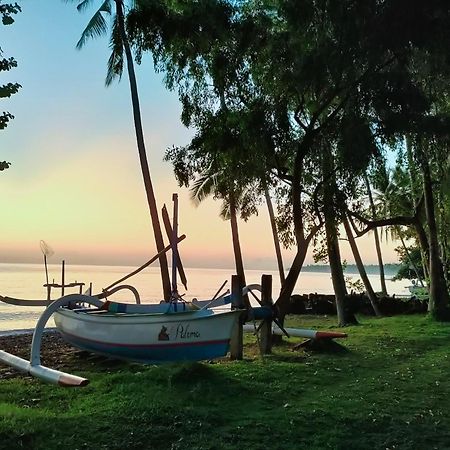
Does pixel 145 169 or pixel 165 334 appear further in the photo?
pixel 145 169

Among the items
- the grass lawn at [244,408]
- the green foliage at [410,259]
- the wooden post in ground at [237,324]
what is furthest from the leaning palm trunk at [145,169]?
Result: the green foliage at [410,259]

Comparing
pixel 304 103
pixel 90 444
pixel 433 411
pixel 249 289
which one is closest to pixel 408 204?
pixel 304 103

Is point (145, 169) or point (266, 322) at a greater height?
point (145, 169)

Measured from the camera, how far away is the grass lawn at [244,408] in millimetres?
5184

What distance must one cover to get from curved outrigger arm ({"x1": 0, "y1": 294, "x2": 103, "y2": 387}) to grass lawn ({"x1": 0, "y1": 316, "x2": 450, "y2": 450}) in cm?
16

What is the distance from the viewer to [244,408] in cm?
637

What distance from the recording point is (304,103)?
13.1 m

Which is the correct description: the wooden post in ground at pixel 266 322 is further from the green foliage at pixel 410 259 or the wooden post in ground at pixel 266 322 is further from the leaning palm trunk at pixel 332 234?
the green foliage at pixel 410 259

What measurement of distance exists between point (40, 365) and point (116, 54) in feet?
36.1

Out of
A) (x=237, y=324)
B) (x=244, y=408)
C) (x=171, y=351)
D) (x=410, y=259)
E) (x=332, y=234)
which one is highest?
(x=410, y=259)

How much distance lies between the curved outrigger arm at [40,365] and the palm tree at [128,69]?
5.21 m

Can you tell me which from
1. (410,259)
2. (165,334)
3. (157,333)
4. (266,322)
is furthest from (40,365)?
(410,259)

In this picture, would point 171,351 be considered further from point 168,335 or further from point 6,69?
point 6,69

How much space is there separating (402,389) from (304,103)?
740cm
